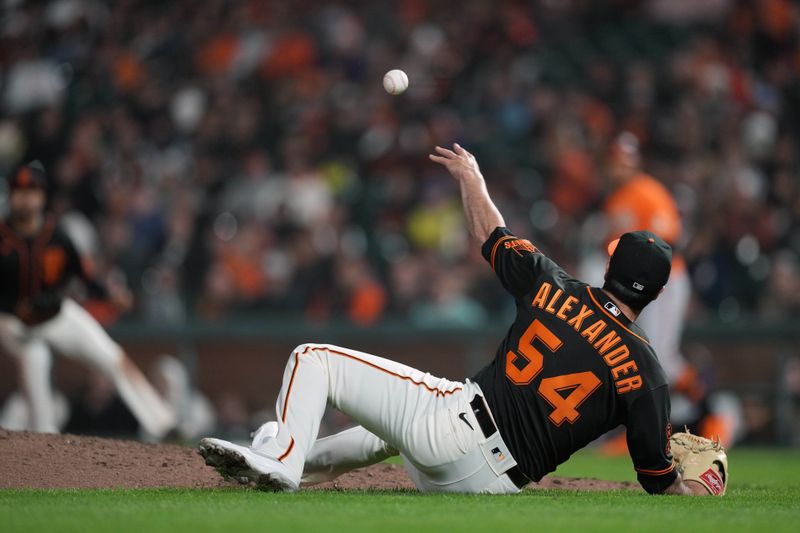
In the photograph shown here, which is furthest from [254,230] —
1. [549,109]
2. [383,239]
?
[549,109]

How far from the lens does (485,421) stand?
5.50 m

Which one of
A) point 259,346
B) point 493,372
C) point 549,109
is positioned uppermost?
point 549,109

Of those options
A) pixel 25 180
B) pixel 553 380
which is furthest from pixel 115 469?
pixel 25 180

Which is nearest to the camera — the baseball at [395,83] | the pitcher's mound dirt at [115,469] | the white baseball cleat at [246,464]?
the white baseball cleat at [246,464]

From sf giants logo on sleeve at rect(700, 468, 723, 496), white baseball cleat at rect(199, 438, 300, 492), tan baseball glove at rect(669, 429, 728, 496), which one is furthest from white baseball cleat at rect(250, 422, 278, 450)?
sf giants logo on sleeve at rect(700, 468, 723, 496)

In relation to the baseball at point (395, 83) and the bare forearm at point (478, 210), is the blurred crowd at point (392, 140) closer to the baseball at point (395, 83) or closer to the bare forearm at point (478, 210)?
the baseball at point (395, 83)

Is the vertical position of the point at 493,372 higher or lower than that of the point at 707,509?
higher

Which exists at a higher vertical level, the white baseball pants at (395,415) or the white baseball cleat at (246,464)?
the white baseball pants at (395,415)

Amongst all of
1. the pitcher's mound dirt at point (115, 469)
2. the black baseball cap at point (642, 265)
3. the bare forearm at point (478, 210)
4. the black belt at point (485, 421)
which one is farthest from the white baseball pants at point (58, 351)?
the black baseball cap at point (642, 265)

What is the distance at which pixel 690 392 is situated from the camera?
1045cm

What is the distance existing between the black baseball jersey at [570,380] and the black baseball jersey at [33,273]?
560 cm

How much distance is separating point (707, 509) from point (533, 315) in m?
1.16

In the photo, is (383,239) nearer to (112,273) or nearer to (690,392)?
(112,273)

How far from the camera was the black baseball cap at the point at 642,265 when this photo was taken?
5.43 metres
